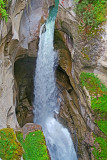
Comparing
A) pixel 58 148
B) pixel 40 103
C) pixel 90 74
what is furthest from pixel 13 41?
pixel 58 148

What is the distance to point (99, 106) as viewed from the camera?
6.55m

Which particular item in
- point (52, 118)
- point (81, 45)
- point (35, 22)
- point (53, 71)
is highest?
point (35, 22)

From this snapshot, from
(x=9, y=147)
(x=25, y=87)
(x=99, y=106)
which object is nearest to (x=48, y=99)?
(x=25, y=87)

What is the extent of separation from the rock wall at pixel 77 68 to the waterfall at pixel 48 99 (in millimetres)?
606

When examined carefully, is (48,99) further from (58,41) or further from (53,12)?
(53,12)

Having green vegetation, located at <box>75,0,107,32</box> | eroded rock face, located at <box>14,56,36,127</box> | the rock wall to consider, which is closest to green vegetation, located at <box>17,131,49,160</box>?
the rock wall

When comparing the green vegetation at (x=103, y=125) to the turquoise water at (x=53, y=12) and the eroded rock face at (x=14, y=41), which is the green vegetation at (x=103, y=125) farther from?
the turquoise water at (x=53, y=12)

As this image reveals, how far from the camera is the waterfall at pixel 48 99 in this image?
33.0 ft

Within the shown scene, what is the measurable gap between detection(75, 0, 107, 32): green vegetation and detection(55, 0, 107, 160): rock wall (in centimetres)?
38

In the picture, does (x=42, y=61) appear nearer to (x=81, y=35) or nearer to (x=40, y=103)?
(x=40, y=103)

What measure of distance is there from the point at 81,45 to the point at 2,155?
6256 mm

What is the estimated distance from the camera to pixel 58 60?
1120 cm

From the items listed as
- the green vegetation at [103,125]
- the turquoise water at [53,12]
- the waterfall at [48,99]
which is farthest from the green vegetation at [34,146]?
the turquoise water at [53,12]

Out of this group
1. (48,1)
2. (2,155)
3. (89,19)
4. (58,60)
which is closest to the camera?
(2,155)
